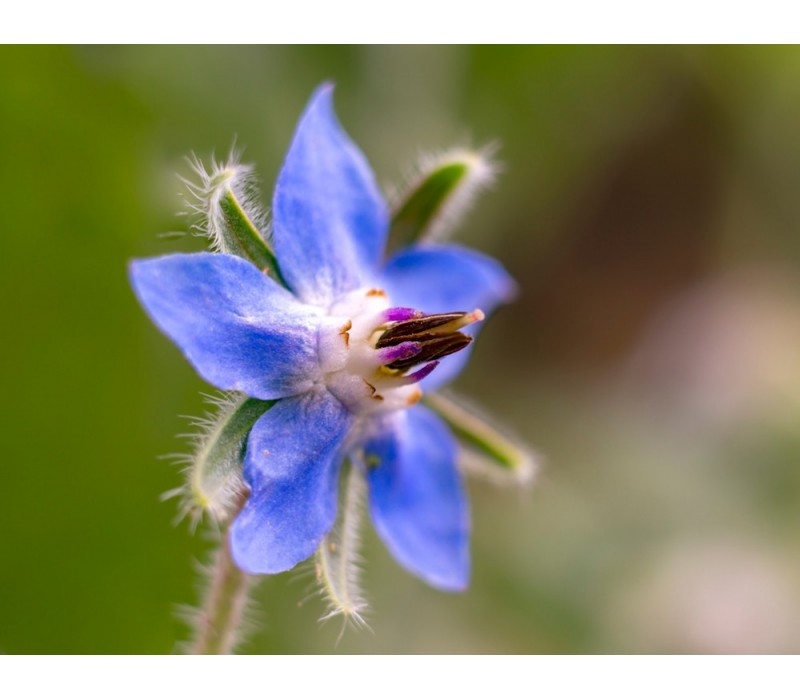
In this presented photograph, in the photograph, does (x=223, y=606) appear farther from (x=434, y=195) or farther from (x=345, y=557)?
(x=434, y=195)

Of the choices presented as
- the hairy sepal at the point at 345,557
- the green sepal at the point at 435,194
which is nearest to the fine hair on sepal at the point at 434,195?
the green sepal at the point at 435,194

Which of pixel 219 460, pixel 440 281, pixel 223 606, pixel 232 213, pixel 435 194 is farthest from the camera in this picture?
pixel 440 281

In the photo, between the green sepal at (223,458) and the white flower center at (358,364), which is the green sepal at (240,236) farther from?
the green sepal at (223,458)

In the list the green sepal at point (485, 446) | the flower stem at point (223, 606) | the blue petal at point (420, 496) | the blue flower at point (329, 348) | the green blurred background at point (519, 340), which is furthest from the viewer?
the green blurred background at point (519, 340)

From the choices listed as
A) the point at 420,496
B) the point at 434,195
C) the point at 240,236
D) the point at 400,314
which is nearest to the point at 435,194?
the point at 434,195

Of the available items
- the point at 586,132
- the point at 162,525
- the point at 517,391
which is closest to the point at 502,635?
the point at 517,391

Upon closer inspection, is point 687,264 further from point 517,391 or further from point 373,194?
point 373,194
